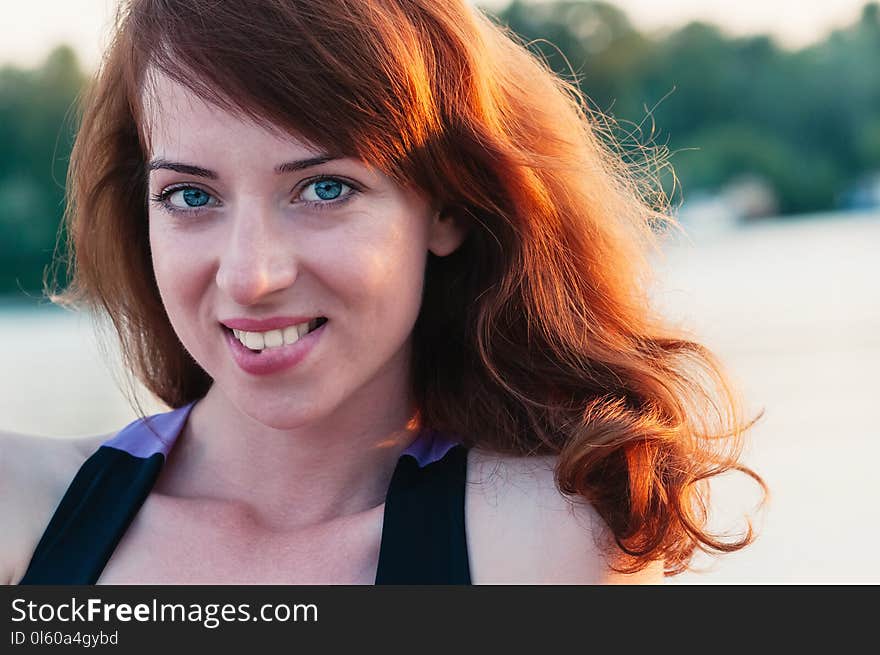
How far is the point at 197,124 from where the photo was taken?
5.40 feet

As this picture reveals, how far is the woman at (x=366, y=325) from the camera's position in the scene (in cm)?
166

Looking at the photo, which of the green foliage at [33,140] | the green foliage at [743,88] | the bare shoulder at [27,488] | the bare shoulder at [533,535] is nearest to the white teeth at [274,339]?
the bare shoulder at [533,535]

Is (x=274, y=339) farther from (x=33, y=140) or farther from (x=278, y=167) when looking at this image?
(x=33, y=140)

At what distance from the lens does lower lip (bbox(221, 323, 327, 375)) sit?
1701 millimetres

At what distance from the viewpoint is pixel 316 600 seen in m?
1.72

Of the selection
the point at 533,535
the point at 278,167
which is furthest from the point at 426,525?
the point at 278,167

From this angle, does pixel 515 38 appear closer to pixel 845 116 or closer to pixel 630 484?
pixel 630 484

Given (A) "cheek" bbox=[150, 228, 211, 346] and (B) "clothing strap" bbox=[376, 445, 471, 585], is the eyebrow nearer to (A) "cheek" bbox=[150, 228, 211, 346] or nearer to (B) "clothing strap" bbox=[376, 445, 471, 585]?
(A) "cheek" bbox=[150, 228, 211, 346]

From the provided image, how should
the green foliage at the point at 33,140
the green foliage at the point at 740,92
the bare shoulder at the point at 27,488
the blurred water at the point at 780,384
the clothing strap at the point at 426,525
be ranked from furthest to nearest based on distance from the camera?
the green foliage at the point at 740,92
the green foliage at the point at 33,140
the blurred water at the point at 780,384
the bare shoulder at the point at 27,488
the clothing strap at the point at 426,525

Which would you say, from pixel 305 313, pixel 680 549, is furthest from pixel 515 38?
pixel 680 549

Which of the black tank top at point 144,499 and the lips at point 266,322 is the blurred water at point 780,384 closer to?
the black tank top at point 144,499

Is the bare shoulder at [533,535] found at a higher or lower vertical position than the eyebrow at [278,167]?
Answer: lower

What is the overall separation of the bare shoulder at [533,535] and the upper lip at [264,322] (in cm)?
39

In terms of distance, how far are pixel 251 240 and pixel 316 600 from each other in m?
0.52
